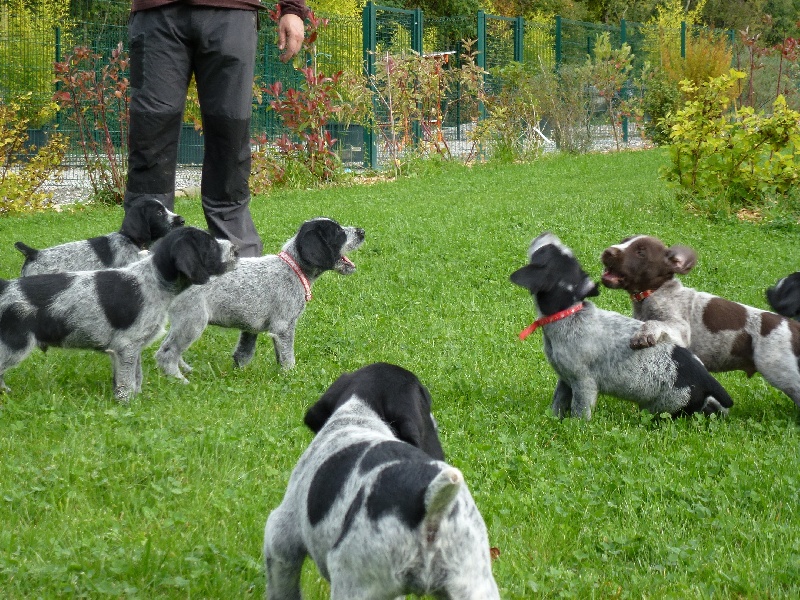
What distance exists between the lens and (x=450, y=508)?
A: 244 cm

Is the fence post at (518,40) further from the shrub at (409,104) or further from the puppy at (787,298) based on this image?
the puppy at (787,298)

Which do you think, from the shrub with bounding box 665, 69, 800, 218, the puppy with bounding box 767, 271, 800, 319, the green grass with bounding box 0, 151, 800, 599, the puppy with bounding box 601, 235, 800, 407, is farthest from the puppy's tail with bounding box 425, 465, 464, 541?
the shrub with bounding box 665, 69, 800, 218

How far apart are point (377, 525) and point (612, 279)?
3.72 meters

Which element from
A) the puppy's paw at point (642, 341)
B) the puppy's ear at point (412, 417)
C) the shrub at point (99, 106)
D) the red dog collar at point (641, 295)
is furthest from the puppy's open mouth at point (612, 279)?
the shrub at point (99, 106)

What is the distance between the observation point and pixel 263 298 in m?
6.39

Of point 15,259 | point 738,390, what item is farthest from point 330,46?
point 738,390

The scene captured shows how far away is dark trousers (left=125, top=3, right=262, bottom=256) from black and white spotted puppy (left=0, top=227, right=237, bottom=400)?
169 cm

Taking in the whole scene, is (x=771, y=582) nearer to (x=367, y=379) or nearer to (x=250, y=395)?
(x=367, y=379)

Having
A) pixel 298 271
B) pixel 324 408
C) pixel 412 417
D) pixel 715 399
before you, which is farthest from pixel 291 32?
pixel 412 417

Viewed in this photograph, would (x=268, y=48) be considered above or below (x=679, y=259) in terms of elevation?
above

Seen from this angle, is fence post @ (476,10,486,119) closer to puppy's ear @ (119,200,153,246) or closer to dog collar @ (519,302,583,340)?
puppy's ear @ (119,200,153,246)

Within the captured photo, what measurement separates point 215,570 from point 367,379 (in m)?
0.87

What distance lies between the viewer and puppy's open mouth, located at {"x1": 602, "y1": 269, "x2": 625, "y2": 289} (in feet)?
19.2

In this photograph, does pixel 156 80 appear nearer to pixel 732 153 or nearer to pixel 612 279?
pixel 612 279
